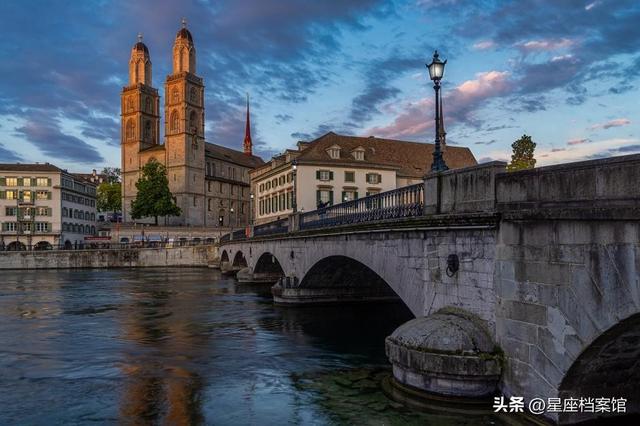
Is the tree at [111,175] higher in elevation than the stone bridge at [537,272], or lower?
higher

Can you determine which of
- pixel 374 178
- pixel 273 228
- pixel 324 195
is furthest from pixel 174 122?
A: pixel 273 228

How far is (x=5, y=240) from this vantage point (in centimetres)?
9588

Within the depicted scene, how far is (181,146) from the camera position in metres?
116

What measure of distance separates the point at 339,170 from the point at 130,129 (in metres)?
76.4

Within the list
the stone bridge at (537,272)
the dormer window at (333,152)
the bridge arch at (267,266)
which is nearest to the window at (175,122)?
the dormer window at (333,152)

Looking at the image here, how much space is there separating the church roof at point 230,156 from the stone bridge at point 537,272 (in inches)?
4555

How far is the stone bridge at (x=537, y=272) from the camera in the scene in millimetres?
8664

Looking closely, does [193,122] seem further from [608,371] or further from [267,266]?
[608,371]

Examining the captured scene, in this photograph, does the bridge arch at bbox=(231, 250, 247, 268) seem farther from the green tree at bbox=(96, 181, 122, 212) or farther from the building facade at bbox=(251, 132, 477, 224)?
the green tree at bbox=(96, 181, 122, 212)

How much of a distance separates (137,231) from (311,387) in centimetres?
9223

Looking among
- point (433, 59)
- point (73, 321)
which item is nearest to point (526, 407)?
point (433, 59)

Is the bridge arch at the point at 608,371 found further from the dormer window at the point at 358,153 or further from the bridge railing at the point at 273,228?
the dormer window at the point at 358,153

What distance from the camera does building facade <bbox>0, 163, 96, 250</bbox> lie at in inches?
3784

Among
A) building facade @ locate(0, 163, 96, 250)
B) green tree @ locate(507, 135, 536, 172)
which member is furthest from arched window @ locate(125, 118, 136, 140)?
green tree @ locate(507, 135, 536, 172)
